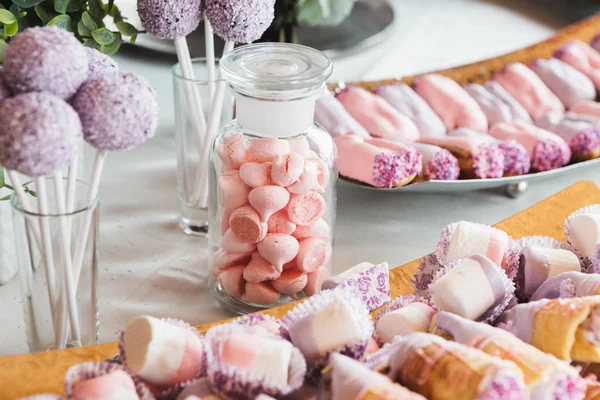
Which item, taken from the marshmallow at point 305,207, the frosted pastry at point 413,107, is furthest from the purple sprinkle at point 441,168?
the marshmallow at point 305,207

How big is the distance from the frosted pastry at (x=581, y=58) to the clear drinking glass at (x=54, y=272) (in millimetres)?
824

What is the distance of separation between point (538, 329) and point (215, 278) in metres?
0.34

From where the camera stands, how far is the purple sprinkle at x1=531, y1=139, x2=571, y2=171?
3.01 feet

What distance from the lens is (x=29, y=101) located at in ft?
1.45

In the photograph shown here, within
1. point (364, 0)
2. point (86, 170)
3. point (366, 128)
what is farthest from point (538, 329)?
point (364, 0)

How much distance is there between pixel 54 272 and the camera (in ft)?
1.87

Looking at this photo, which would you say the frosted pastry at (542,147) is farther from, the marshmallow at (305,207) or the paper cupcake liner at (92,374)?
the paper cupcake liner at (92,374)

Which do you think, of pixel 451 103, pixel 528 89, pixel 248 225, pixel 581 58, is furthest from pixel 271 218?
pixel 581 58

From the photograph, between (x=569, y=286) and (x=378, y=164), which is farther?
(x=378, y=164)

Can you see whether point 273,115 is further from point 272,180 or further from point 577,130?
point 577,130

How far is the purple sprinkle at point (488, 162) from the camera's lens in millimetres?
880

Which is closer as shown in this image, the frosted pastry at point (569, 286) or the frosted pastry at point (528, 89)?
the frosted pastry at point (569, 286)

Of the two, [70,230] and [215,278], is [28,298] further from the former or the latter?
[215,278]

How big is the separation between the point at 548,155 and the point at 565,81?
22 cm
